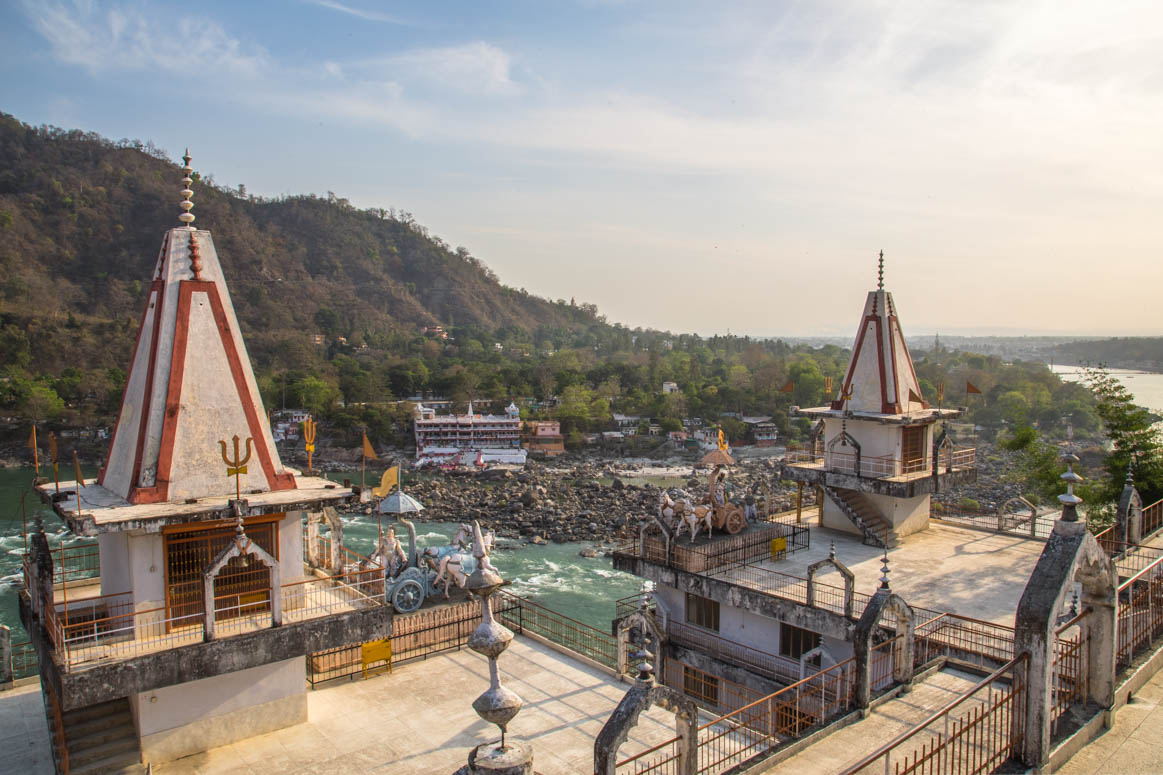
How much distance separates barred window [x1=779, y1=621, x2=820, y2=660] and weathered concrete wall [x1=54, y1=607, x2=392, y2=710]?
872cm

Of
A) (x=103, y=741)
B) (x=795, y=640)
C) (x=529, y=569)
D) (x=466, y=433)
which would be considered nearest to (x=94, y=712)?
(x=103, y=741)

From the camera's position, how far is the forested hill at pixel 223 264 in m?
88.5

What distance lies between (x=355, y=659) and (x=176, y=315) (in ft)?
21.1

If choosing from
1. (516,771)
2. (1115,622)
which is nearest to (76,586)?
(516,771)

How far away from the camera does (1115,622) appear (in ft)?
26.7

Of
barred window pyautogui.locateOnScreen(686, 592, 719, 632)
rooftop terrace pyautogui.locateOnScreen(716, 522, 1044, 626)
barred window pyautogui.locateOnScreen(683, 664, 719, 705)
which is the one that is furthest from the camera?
barred window pyautogui.locateOnScreen(686, 592, 719, 632)

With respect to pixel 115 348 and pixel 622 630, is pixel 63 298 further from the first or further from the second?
pixel 622 630

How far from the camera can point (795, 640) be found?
16.6 metres

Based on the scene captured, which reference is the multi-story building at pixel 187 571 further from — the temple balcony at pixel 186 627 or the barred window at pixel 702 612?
the barred window at pixel 702 612

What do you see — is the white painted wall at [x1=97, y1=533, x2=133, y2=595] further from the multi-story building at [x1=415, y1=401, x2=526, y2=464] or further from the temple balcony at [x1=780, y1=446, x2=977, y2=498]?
the multi-story building at [x1=415, y1=401, x2=526, y2=464]

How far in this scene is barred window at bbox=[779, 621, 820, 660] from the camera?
53.4 feet

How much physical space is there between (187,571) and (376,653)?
13.3ft

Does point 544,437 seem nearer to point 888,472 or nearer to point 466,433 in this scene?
point 466,433

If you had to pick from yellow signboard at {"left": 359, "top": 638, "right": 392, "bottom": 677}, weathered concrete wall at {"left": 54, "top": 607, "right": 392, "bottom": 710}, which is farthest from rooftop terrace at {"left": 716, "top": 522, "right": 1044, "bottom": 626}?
weathered concrete wall at {"left": 54, "top": 607, "right": 392, "bottom": 710}
